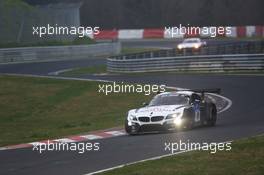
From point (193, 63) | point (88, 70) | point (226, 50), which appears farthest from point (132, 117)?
point (88, 70)

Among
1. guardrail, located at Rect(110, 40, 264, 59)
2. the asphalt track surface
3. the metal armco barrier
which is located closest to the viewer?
the asphalt track surface

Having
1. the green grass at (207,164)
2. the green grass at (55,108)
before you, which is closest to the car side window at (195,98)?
the green grass at (55,108)

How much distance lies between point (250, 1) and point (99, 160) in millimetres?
61832

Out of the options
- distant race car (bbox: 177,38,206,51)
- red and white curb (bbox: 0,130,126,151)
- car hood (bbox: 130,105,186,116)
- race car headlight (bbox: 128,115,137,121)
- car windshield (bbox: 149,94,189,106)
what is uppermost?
distant race car (bbox: 177,38,206,51)

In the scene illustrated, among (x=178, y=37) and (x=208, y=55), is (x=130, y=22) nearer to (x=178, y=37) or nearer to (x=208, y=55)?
(x=178, y=37)

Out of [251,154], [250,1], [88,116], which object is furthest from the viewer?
[250,1]

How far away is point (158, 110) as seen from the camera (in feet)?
64.4

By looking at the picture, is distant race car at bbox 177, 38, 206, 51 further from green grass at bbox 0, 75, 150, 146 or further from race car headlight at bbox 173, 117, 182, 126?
race car headlight at bbox 173, 117, 182, 126

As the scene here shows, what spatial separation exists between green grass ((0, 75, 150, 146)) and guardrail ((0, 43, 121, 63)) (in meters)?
17.1

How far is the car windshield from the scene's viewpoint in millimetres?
20391

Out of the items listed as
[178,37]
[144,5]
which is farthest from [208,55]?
[144,5]

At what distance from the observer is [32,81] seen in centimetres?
4144

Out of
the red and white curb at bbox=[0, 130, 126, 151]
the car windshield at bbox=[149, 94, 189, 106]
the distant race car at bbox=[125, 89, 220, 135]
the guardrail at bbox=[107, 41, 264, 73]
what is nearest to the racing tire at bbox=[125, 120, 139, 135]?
the distant race car at bbox=[125, 89, 220, 135]

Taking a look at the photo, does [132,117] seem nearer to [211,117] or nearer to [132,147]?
[211,117]
